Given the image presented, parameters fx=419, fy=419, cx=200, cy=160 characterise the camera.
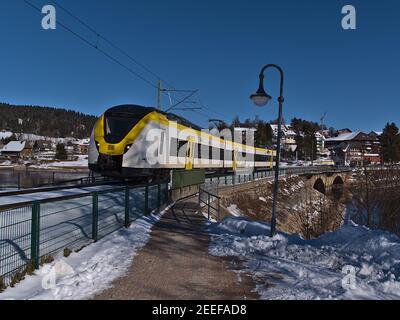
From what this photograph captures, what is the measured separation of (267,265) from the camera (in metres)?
7.99

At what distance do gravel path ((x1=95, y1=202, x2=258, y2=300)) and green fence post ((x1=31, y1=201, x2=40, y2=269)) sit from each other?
1492mm

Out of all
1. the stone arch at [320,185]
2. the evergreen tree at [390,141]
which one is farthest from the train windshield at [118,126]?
the evergreen tree at [390,141]

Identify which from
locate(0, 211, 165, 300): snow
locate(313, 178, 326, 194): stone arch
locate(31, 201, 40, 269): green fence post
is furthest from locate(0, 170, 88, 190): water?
locate(313, 178, 326, 194): stone arch

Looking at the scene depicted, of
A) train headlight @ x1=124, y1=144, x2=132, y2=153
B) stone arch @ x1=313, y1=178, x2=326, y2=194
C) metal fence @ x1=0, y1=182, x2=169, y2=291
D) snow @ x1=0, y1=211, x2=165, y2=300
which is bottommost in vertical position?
stone arch @ x1=313, y1=178, x2=326, y2=194

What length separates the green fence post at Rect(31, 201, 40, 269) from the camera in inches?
279

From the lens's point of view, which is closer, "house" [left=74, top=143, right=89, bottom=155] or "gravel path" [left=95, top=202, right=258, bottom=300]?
"gravel path" [left=95, top=202, right=258, bottom=300]

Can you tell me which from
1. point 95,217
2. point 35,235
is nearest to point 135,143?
point 95,217

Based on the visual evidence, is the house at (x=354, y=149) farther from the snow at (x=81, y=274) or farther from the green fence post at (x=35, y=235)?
the green fence post at (x=35, y=235)

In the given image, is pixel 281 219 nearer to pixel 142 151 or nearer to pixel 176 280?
pixel 142 151

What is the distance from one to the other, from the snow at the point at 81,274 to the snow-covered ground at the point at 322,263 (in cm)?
214

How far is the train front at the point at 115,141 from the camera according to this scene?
62.6ft

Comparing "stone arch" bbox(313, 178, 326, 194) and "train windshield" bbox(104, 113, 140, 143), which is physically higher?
"train windshield" bbox(104, 113, 140, 143)

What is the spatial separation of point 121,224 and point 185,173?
10.7 metres

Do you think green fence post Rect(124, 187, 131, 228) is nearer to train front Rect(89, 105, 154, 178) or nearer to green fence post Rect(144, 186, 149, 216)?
green fence post Rect(144, 186, 149, 216)
